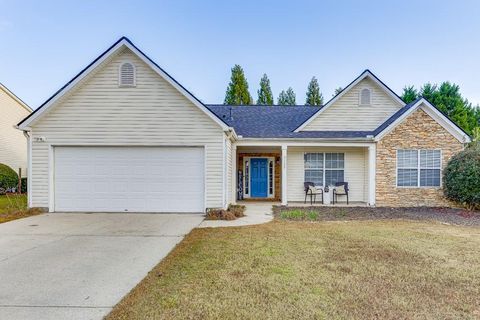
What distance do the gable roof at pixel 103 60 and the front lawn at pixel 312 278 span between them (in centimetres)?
511

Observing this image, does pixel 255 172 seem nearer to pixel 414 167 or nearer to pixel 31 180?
pixel 414 167

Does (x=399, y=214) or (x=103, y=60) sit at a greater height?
(x=103, y=60)

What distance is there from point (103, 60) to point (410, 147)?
39.9 ft

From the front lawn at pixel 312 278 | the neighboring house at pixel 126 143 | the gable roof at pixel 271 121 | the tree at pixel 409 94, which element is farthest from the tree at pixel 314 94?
the front lawn at pixel 312 278

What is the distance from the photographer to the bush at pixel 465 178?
41.6ft

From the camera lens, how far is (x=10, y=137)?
891 inches

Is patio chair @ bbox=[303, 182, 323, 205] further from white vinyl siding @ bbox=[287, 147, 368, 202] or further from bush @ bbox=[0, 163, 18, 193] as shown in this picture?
bush @ bbox=[0, 163, 18, 193]

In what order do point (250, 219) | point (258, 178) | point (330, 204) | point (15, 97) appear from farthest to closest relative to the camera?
point (15, 97) < point (258, 178) < point (330, 204) < point (250, 219)

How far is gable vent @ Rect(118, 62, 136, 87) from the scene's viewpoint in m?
11.8

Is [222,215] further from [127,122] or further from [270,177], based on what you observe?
[270,177]

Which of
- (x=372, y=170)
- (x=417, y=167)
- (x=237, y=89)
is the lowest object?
(x=372, y=170)

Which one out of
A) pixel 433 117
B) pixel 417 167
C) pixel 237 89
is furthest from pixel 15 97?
pixel 433 117

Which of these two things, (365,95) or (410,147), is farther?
(365,95)

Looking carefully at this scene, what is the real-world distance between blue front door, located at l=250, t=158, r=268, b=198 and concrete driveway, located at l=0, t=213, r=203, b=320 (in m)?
6.91
